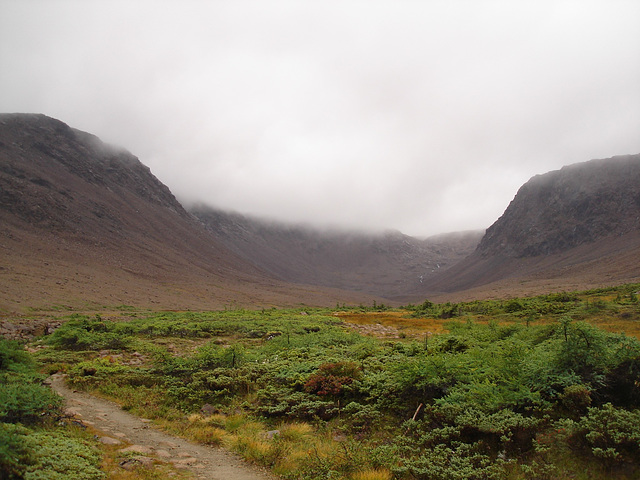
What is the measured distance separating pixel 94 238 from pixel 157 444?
12266 cm

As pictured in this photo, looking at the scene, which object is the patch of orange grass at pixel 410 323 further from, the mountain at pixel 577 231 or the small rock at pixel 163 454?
the mountain at pixel 577 231

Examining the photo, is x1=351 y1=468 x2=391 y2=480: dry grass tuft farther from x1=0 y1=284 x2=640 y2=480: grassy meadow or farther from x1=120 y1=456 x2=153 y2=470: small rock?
x1=120 y1=456 x2=153 y2=470: small rock

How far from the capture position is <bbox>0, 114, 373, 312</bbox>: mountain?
74.1m

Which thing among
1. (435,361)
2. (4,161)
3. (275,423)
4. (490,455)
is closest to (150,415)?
(275,423)

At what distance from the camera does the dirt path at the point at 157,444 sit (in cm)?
752

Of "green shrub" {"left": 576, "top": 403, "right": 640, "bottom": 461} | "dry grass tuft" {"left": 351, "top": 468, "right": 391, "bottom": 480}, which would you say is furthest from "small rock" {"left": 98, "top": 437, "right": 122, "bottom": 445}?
"green shrub" {"left": 576, "top": 403, "right": 640, "bottom": 461}

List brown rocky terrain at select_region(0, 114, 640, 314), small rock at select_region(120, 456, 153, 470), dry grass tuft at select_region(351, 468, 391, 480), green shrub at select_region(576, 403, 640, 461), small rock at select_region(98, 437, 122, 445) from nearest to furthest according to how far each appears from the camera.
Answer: green shrub at select_region(576, 403, 640, 461) → dry grass tuft at select_region(351, 468, 391, 480) → small rock at select_region(120, 456, 153, 470) → small rock at select_region(98, 437, 122, 445) → brown rocky terrain at select_region(0, 114, 640, 314)

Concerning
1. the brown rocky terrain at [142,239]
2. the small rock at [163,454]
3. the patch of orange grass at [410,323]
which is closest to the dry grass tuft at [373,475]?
the small rock at [163,454]

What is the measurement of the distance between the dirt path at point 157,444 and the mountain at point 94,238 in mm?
47842

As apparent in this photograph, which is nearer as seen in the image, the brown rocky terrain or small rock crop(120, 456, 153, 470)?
small rock crop(120, 456, 153, 470)

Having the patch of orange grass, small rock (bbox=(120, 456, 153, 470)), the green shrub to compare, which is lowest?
the patch of orange grass

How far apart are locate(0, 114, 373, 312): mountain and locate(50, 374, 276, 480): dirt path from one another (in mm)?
47842

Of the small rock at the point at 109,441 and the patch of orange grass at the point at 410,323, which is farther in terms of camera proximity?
the patch of orange grass at the point at 410,323

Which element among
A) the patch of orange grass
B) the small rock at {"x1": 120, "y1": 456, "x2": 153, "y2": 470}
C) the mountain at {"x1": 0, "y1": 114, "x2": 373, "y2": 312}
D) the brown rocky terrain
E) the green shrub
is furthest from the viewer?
the brown rocky terrain
